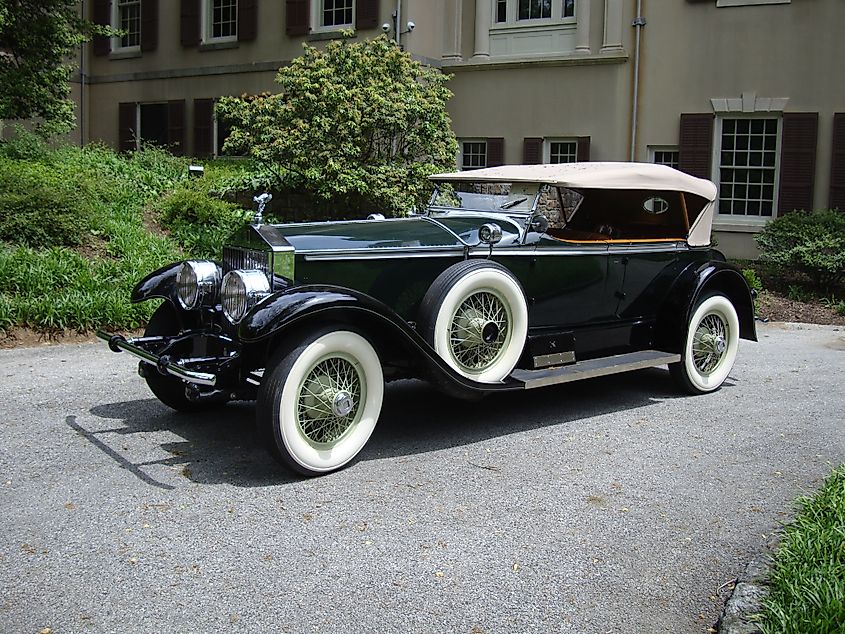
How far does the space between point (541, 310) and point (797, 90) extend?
10629 millimetres

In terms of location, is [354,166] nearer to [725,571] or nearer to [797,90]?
[797,90]

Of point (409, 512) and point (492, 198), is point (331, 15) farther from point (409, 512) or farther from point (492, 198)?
point (409, 512)

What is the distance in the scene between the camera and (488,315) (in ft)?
19.8

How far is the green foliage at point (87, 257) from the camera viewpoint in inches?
363

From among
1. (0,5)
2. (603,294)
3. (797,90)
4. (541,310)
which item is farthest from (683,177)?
(0,5)

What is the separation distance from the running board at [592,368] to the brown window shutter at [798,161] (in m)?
8.92

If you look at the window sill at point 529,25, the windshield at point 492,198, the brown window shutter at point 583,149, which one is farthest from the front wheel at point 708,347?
the window sill at point 529,25

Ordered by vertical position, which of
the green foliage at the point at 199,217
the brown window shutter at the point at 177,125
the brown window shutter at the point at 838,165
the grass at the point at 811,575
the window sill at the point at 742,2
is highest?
the window sill at the point at 742,2

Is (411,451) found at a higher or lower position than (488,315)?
lower

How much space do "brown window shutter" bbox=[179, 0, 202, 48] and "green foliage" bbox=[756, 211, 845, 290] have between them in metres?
12.6

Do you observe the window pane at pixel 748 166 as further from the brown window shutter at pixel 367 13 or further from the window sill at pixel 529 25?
the brown window shutter at pixel 367 13

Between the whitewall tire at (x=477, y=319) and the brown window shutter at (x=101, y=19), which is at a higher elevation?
the brown window shutter at (x=101, y=19)

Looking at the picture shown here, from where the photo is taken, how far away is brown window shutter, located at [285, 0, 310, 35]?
59.1 feet

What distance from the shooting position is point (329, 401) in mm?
5180
